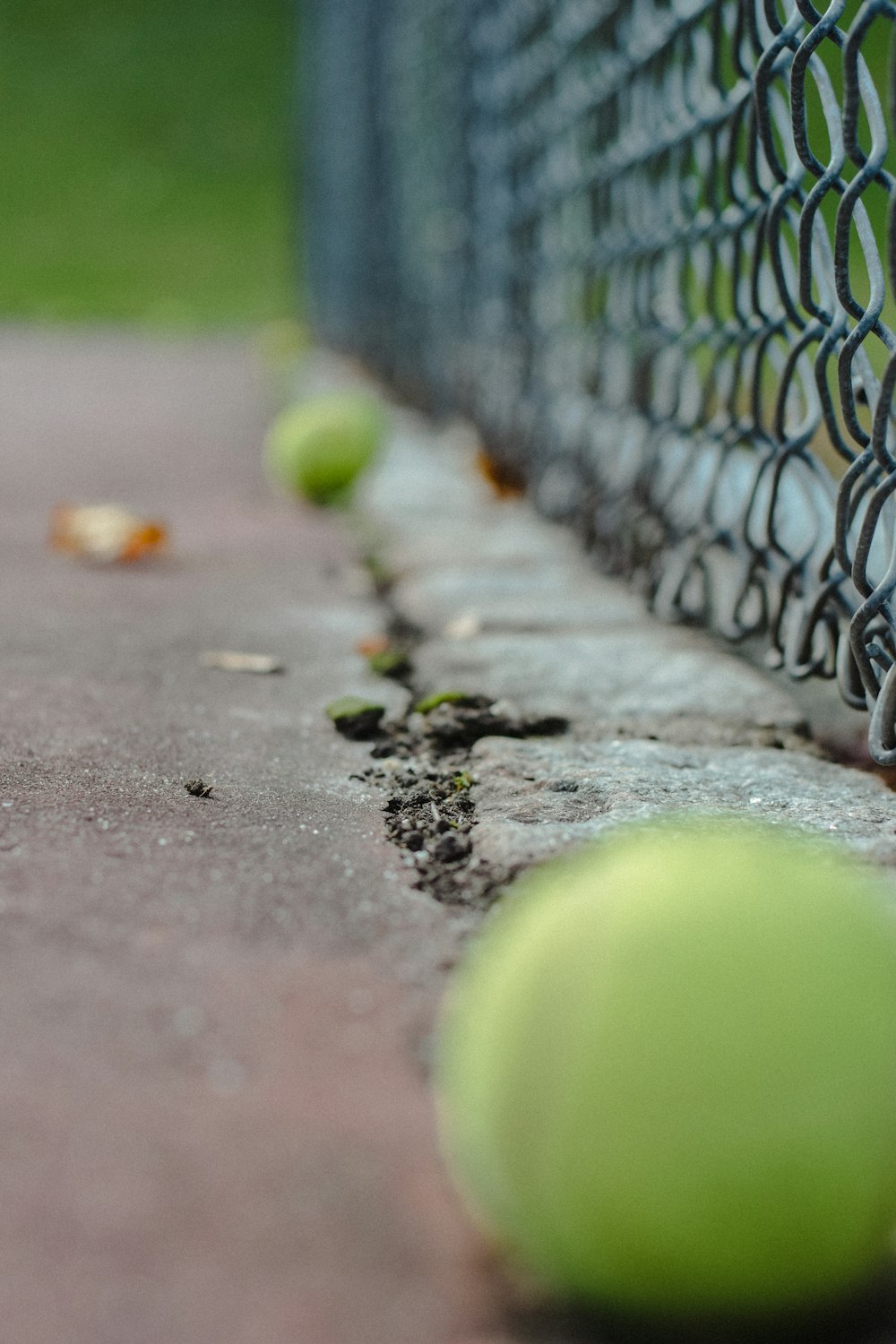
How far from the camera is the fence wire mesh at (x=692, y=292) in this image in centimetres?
137

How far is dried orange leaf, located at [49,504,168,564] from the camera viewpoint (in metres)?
2.70

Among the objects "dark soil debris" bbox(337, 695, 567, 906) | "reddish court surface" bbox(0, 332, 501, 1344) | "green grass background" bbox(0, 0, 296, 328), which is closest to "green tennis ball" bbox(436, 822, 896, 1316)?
"reddish court surface" bbox(0, 332, 501, 1344)

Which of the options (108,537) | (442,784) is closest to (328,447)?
(108,537)

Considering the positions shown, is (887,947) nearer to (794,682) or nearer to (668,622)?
(794,682)

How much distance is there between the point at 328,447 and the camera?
10.6 feet

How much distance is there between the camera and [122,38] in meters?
13.1

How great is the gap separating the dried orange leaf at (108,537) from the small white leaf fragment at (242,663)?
0.75 m

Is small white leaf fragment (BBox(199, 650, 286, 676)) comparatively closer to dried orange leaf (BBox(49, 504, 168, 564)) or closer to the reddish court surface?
the reddish court surface

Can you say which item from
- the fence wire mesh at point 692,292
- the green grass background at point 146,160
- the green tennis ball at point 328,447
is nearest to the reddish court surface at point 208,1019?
the fence wire mesh at point 692,292

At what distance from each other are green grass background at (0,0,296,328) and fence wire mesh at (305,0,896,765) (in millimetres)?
6877

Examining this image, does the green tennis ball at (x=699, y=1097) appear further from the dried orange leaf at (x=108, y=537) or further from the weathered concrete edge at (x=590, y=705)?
Answer: the dried orange leaf at (x=108, y=537)

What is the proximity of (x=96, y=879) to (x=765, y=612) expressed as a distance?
0.91m

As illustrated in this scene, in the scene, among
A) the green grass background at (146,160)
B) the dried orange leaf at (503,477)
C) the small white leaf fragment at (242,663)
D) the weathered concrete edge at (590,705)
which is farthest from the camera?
the green grass background at (146,160)

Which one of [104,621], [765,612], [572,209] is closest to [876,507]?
[765,612]
